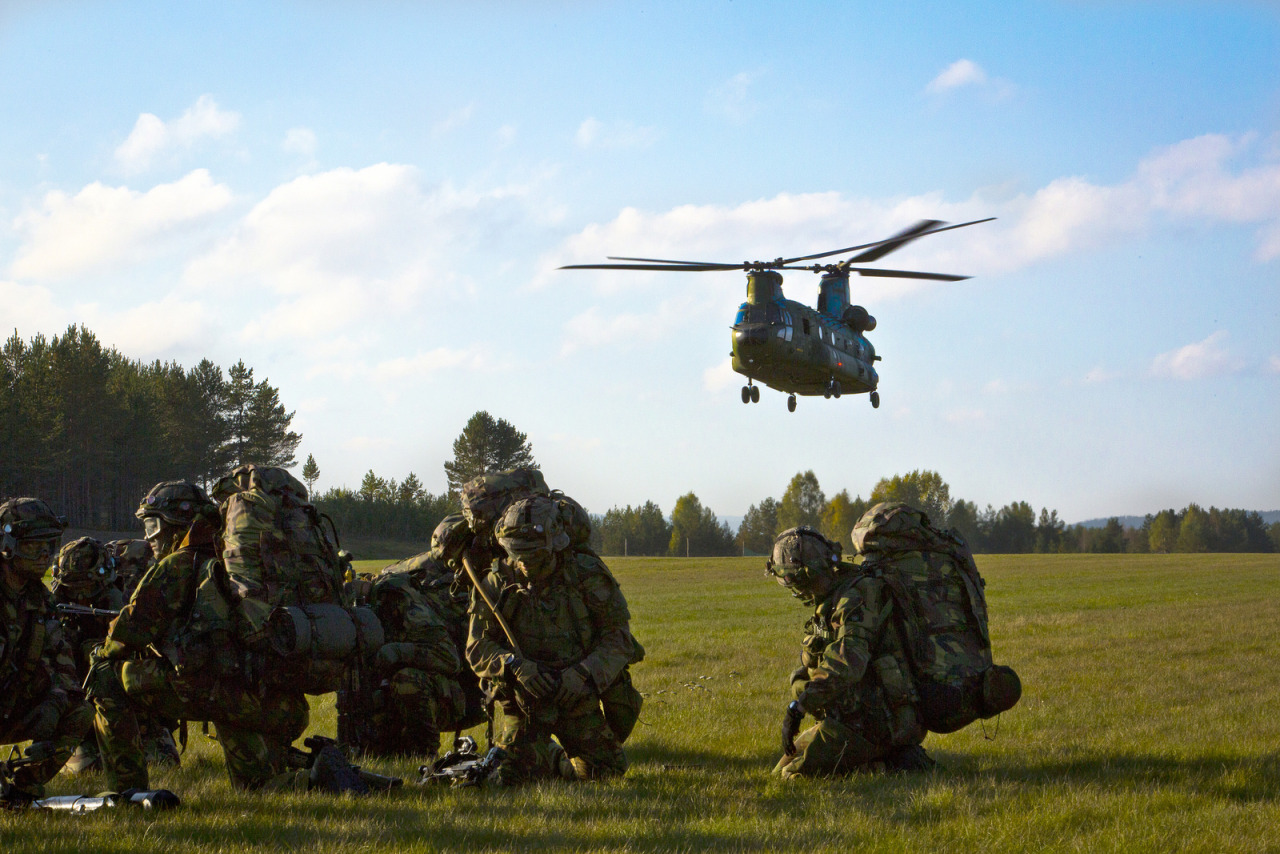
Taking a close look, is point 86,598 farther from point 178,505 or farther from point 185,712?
point 185,712

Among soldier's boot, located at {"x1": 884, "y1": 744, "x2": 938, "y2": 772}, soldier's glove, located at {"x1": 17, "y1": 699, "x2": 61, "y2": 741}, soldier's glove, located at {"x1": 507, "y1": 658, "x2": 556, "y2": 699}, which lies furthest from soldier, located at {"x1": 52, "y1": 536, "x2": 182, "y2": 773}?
soldier's boot, located at {"x1": 884, "y1": 744, "x2": 938, "y2": 772}

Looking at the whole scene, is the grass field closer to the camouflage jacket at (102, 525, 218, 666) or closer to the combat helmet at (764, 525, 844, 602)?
the camouflage jacket at (102, 525, 218, 666)

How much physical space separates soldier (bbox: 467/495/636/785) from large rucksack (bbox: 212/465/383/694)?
0.96 m

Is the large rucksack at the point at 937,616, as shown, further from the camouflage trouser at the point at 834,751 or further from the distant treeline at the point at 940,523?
the distant treeline at the point at 940,523

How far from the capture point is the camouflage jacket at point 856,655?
7484 millimetres

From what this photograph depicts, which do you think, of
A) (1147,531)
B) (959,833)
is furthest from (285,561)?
(1147,531)

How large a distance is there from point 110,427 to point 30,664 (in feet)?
212

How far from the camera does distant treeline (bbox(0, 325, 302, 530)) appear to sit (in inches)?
2335

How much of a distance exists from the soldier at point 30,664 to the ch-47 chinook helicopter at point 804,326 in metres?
21.5

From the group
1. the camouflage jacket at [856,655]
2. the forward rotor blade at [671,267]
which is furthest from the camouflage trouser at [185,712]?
the forward rotor blade at [671,267]

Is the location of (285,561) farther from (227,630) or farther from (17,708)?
(17,708)

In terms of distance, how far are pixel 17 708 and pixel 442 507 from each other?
306 ft

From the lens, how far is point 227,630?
6988mm

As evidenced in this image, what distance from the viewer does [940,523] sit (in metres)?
116
